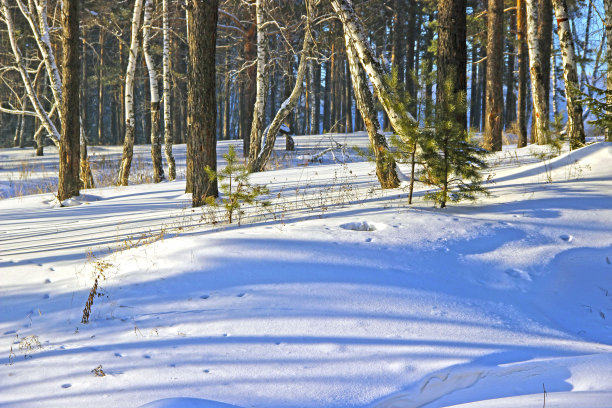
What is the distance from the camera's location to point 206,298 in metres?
3.94

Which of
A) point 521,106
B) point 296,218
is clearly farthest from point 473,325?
point 521,106

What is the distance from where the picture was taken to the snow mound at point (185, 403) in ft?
8.34

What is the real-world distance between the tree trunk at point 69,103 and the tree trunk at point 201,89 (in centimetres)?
338

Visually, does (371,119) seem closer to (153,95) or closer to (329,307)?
(329,307)

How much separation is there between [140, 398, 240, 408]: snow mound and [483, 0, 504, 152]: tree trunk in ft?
38.8

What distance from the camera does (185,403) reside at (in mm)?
2596

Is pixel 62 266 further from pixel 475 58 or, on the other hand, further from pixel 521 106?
Answer: pixel 475 58

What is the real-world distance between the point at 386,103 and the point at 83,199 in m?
6.32

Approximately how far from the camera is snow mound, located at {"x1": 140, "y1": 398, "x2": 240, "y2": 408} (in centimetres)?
254

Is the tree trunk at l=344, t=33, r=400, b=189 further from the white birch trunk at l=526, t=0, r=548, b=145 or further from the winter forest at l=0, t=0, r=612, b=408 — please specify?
the white birch trunk at l=526, t=0, r=548, b=145

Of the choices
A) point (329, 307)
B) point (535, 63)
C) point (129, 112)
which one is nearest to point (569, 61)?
point (535, 63)

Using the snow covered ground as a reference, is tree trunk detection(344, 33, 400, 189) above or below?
above

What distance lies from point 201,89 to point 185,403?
5.59 meters

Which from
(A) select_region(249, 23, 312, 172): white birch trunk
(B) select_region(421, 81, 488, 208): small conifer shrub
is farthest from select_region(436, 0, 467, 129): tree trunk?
(A) select_region(249, 23, 312, 172): white birch trunk
